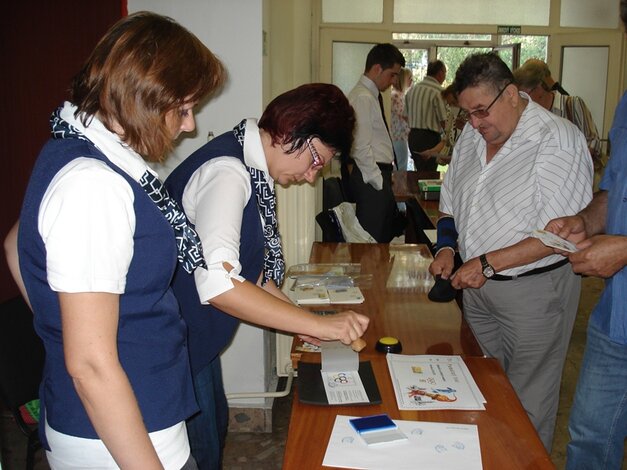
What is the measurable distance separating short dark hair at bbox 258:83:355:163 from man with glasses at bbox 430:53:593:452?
67 centimetres

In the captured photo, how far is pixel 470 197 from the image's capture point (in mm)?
2055

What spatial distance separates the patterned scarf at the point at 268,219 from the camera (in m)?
1.50

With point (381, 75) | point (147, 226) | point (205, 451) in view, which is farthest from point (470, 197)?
point (381, 75)

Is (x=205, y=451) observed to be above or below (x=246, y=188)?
below

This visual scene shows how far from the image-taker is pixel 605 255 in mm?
1561

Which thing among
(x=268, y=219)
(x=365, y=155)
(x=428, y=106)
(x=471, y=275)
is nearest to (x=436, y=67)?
(x=428, y=106)

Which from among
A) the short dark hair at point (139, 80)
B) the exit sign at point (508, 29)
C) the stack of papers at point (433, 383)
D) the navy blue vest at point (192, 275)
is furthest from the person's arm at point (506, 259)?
the exit sign at point (508, 29)

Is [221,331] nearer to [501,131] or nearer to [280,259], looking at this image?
[280,259]

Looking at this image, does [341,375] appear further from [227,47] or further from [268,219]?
[227,47]

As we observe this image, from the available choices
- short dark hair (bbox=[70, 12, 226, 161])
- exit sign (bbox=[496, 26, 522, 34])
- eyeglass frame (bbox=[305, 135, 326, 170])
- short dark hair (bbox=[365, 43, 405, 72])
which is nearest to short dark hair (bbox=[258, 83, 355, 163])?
eyeglass frame (bbox=[305, 135, 326, 170])

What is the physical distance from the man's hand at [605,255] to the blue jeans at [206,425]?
1.04m

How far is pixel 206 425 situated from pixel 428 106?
19.2 ft

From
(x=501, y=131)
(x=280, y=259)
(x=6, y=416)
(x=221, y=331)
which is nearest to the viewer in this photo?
(x=221, y=331)

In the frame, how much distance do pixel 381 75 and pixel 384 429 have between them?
3659 mm
